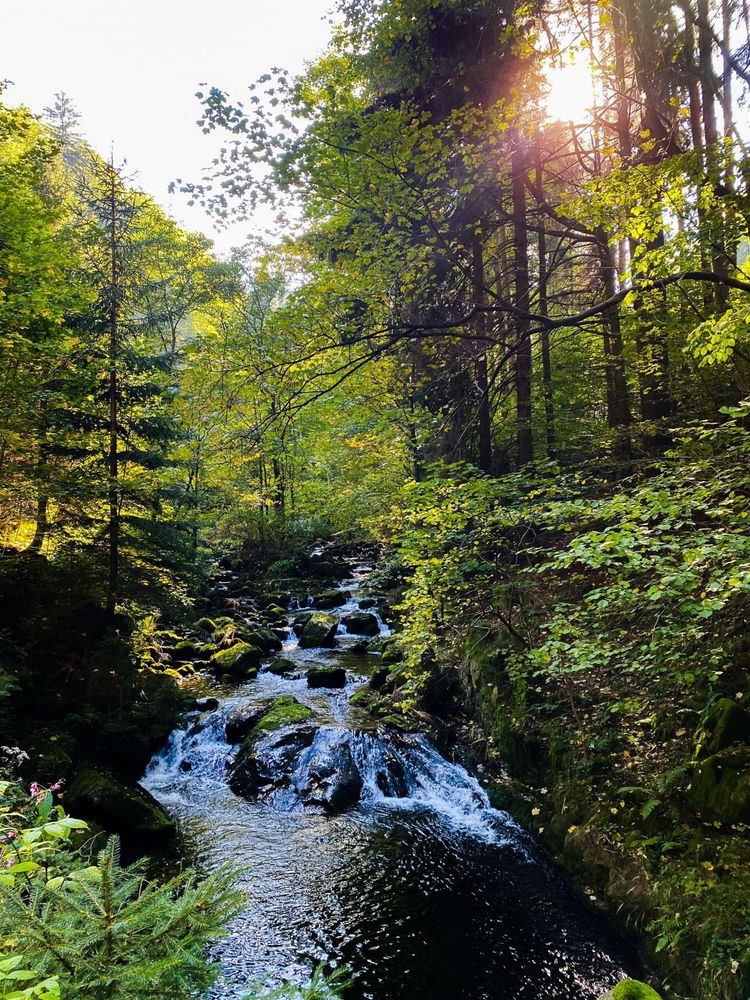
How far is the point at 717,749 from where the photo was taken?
203 inches

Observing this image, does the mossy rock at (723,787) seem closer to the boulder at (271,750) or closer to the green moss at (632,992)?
the green moss at (632,992)

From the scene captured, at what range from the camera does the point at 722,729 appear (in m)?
5.20

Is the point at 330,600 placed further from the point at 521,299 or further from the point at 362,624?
the point at 521,299

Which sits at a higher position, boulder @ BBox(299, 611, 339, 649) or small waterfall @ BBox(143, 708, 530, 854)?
boulder @ BBox(299, 611, 339, 649)

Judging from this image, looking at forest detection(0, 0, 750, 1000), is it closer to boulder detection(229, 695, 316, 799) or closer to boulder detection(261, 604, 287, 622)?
boulder detection(229, 695, 316, 799)

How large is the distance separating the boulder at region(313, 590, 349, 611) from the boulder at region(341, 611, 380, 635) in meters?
2.48

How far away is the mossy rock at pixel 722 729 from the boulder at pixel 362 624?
1211 centimetres

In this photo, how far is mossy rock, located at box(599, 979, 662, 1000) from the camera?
12.6 feet

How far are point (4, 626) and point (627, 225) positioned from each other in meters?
11.1

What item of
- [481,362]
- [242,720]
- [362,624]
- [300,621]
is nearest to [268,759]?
[242,720]

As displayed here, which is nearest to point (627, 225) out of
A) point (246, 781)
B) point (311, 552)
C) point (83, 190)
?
point (246, 781)

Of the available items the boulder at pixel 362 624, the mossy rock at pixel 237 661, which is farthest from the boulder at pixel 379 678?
the boulder at pixel 362 624

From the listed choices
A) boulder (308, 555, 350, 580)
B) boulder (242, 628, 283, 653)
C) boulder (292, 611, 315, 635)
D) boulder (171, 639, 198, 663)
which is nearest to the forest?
boulder (171, 639, 198, 663)

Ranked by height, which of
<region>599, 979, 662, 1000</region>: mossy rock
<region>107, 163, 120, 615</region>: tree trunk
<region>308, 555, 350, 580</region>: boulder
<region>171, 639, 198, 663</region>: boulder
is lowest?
<region>599, 979, 662, 1000</region>: mossy rock
